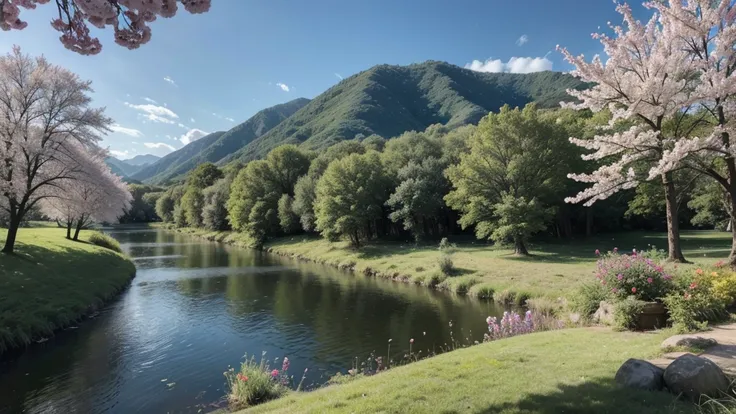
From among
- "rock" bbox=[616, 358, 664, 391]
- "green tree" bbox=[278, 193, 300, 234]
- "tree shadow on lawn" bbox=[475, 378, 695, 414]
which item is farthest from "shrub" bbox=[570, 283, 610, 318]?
"green tree" bbox=[278, 193, 300, 234]

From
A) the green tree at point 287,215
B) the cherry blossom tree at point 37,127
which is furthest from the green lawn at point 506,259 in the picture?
the cherry blossom tree at point 37,127

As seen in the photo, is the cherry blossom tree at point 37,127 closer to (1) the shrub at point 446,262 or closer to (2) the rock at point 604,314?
(1) the shrub at point 446,262

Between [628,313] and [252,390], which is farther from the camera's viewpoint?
[628,313]

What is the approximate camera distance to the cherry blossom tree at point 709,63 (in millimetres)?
13789

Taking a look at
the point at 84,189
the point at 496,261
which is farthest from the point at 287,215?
the point at 496,261

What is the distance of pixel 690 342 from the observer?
28.3ft

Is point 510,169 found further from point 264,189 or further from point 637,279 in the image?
point 264,189

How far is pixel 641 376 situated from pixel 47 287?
2603 cm

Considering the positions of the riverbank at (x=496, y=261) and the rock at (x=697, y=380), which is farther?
the riverbank at (x=496, y=261)

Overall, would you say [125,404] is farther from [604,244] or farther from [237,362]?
[604,244]

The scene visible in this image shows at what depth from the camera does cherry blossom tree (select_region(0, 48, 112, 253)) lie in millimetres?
24219

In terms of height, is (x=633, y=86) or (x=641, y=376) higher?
(x=633, y=86)

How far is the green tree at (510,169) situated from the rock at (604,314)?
20.8m

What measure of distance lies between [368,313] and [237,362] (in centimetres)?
872
